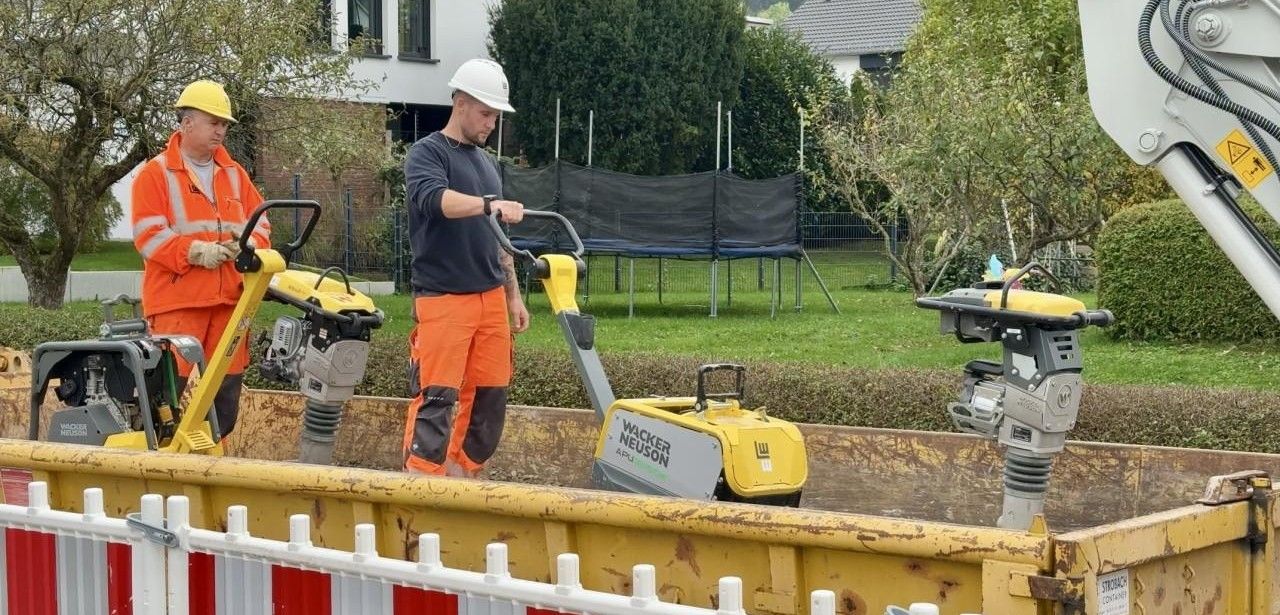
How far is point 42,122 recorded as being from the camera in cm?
1566

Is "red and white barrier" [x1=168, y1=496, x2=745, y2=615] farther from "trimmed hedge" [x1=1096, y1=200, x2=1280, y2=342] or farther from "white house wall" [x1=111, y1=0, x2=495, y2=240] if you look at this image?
"white house wall" [x1=111, y1=0, x2=495, y2=240]

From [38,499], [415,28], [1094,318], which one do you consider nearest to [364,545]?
[38,499]

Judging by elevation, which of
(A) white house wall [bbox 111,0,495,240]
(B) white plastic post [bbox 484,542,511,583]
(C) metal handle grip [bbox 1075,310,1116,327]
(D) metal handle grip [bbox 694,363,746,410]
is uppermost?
(A) white house wall [bbox 111,0,495,240]

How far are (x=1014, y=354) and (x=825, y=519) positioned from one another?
217 cm

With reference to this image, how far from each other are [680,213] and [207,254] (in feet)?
42.0

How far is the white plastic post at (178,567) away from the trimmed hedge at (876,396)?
4516mm

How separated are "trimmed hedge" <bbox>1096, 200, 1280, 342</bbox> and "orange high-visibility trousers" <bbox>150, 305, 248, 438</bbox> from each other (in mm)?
9848

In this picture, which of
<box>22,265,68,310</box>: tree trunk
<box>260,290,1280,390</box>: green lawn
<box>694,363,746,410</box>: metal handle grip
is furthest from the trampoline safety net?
<box>694,363,746,410</box>: metal handle grip

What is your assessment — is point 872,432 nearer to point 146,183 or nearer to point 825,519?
point 825,519

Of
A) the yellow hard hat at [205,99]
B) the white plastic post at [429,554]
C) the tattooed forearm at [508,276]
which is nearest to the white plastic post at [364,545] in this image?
the white plastic post at [429,554]

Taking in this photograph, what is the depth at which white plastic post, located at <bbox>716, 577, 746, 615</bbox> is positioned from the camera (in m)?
3.08

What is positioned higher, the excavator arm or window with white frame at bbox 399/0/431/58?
window with white frame at bbox 399/0/431/58

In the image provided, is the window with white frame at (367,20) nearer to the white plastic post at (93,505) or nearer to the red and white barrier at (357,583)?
the white plastic post at (93,505)

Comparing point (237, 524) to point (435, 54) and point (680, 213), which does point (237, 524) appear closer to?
point (680, 213)
